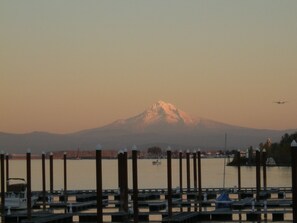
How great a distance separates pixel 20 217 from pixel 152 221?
6.23 metres

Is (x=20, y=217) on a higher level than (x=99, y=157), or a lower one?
lower

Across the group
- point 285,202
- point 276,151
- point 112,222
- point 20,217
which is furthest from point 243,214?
point 276,151

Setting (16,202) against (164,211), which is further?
(16,202)

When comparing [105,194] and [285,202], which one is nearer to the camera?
[285,202]

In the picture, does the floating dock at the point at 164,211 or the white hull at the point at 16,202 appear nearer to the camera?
the floating dock at the point at 164,211

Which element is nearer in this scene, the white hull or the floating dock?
the floating dock

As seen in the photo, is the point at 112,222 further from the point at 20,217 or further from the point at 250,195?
the point at 250,195

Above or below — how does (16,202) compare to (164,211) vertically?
above

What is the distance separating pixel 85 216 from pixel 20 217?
3.10 metres

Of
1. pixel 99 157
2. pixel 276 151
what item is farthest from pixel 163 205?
pixel 276 151

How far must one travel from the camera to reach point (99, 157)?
32406 millimetres

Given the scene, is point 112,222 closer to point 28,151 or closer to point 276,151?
point 28,151

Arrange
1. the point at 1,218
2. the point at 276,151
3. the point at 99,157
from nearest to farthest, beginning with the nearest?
the point at 99,157, the point at 1,218, the point at 276,151

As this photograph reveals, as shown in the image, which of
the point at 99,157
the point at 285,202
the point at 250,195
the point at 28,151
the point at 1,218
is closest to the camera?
the point at 99,157
